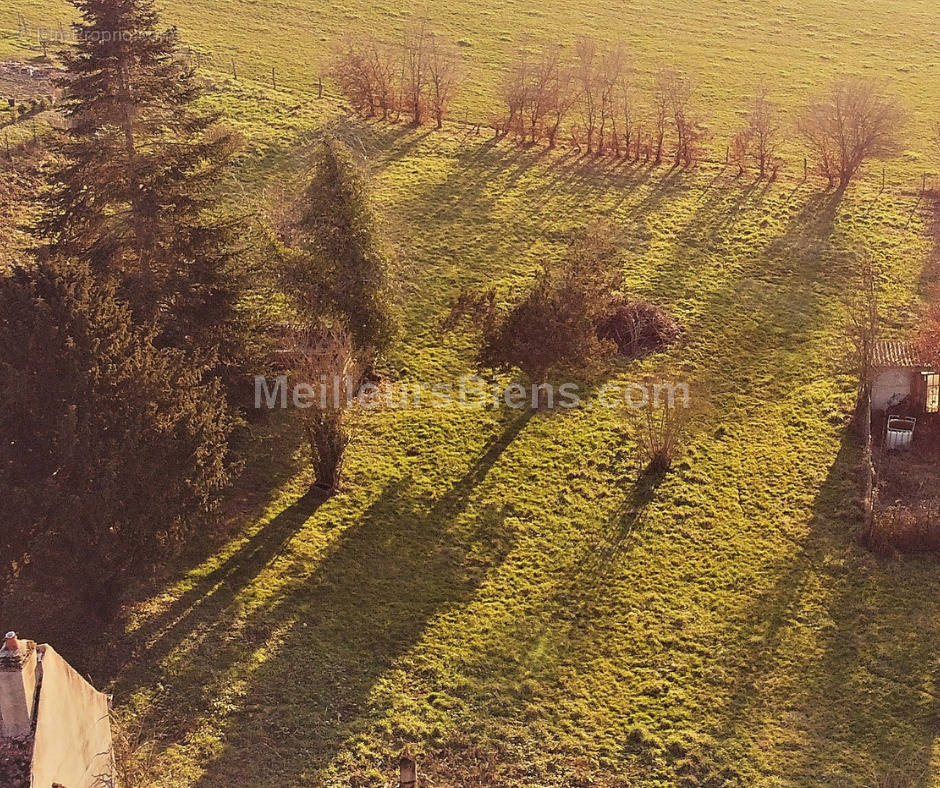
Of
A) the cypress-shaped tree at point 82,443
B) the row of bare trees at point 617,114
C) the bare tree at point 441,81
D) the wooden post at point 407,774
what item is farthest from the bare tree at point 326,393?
the row of bare trees at point 617,114

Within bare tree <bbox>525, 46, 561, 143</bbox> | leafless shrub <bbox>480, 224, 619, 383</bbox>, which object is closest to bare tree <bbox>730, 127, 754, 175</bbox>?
bare tree <bbox>525, 46, 561, 143</bbox>

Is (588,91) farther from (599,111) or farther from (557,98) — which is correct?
(599,111)

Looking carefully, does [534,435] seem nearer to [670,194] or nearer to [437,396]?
[437,396]

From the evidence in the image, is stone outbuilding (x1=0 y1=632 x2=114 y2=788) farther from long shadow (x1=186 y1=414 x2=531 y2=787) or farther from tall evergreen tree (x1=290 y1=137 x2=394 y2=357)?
tall evergreen tree (x1=290 y1=137 x2=394 y2=357)

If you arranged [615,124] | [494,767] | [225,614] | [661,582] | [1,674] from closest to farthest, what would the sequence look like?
[1,674]
[494,767]
[225,614]
[661,582]
[615,124]

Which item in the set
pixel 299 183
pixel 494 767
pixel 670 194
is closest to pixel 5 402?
pixel 494 767

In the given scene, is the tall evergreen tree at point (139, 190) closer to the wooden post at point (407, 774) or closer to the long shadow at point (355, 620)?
the long shadow at point (355, 620)

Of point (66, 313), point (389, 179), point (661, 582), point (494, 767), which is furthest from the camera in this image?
point (389, 179)
